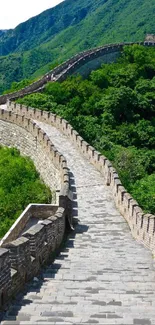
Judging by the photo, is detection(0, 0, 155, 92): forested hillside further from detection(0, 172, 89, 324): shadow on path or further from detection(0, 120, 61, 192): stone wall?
detection(0, 172, 89, 324): shadow on path

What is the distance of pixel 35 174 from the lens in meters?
21.5

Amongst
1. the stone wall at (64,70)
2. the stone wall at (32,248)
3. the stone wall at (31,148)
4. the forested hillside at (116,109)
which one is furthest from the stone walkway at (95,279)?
the stone wall at (64,70)

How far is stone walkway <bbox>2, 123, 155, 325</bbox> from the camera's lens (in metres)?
7.21

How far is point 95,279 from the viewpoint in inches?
376

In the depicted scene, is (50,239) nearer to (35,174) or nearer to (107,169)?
(107,169)

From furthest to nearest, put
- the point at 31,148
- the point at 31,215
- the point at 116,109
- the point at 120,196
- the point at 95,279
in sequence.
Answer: the point at 116,109, the point at 31,148, the point at 31,215, the point at 120,196, the point at 95,279

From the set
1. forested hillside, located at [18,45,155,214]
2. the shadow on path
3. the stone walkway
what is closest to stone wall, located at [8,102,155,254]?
the stone walkway

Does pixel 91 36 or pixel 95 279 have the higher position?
pixel 91 36

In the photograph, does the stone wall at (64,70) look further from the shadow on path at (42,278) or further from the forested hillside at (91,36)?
the forested hillside at (91,36)

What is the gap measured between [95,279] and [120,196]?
595cm

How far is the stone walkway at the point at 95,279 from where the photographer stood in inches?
284

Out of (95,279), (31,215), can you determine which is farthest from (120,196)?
(95,279)

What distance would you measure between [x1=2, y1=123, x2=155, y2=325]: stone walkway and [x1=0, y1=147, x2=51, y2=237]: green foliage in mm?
2449

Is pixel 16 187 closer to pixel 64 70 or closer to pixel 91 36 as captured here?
pixel 64 70
